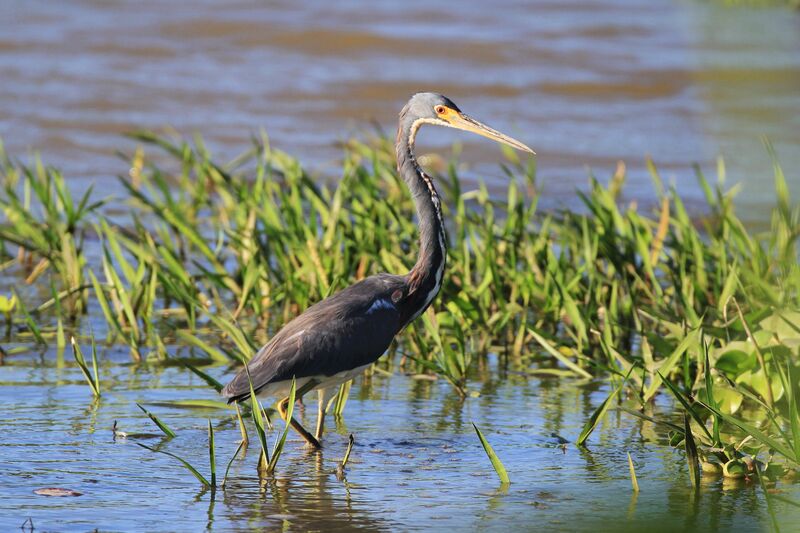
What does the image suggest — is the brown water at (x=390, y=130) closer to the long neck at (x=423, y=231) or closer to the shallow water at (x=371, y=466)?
the shallow water at (x=371, y=466)

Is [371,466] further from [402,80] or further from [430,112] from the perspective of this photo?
[402,80]

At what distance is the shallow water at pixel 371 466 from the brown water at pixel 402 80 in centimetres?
430

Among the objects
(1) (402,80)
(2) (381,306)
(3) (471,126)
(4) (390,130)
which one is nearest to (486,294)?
(3) (471,126)

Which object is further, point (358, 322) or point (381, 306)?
point (381, 306)

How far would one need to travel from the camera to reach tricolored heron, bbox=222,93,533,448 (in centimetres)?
495

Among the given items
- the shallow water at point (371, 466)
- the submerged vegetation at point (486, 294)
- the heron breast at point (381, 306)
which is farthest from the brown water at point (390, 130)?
the heron breast at point (381, 306)

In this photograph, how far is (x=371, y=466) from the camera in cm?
477

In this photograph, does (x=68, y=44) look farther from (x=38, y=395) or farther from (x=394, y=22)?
(x=38, y=395)

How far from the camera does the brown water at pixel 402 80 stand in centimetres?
1205

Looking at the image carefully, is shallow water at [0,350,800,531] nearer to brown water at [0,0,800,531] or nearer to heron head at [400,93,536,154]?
brown water at [0,0,800,531]

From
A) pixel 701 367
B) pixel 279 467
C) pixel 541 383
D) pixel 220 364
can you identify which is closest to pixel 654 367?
pixel 701 367

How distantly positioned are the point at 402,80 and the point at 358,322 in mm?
9550

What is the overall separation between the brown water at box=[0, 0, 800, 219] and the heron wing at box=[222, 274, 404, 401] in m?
4.54

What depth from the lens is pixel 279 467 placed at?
4.79 meters
